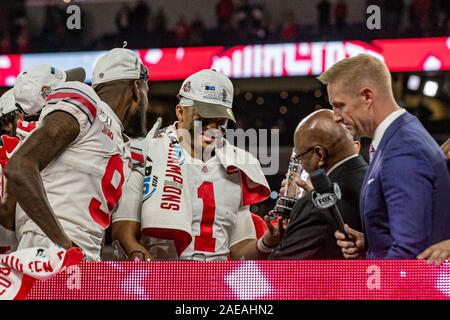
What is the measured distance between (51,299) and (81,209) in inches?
16.4

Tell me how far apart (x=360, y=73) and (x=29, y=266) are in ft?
3.13

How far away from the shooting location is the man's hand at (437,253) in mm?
1656

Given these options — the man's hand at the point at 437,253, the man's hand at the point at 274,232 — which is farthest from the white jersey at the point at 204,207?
the man's hand at the point at 437,253

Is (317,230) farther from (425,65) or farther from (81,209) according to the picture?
(425,65)

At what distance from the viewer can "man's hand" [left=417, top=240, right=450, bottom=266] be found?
65.2 inches

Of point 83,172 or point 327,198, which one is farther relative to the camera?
point 83,172

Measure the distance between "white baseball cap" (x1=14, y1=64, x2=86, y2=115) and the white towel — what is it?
847 millimetres

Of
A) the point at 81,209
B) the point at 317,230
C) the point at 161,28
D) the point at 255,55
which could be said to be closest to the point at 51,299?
the point at 81,209

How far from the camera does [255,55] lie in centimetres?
814

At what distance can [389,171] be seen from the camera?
72.3 inches

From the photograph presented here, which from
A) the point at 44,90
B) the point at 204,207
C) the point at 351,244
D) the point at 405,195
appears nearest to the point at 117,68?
the point at 44,90

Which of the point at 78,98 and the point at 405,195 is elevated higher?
the point at 78,98

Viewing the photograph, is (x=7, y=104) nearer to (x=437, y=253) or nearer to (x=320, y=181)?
(x=320, y=181)

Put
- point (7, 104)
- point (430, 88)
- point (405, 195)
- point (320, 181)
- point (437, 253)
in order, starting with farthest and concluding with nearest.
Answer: point (430, 88) < point (7, 104) < point (320, 181) < point (405, 195) < point (437, 253)
